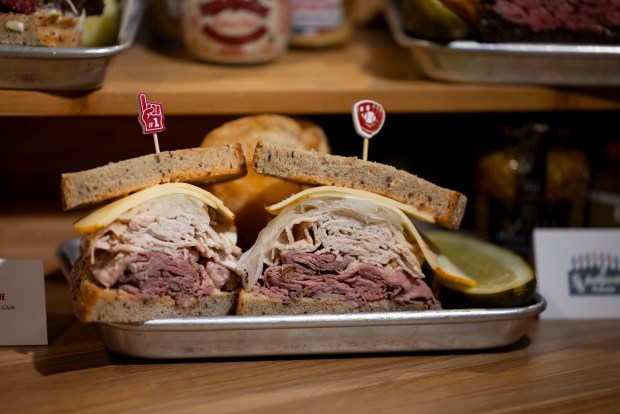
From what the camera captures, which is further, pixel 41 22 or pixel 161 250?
pixel 41 22

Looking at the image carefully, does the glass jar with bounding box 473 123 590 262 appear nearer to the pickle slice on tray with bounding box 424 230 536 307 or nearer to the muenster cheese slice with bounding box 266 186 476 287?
the pickle slice on tray with bounding box 424 230 536 307

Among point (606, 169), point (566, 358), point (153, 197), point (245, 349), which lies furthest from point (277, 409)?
point (606, 169)

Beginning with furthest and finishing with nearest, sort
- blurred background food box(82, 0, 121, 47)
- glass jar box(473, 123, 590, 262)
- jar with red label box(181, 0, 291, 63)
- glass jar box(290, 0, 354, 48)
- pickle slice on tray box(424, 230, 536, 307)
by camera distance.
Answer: glass jar box(290, 0, 354, 48) < glass jar box(473, 123, 590, 262) < jar with red label box(181, 0, 291, 63) < blurred background food box(82, 0, 121, 47) < pickle slice on tray box(424, 230, 536, 307)

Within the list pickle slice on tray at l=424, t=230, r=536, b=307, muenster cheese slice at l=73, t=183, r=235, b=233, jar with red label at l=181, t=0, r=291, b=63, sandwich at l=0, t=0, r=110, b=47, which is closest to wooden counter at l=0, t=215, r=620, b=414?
pickle slice on tray at l=424, t=230, r=536, b=307

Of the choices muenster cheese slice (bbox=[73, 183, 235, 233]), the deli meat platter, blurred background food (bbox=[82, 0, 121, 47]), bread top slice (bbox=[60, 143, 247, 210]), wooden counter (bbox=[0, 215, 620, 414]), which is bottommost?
wooden counter (bbox=[0, 215, 620, 414])

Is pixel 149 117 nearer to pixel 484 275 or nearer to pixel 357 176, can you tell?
pixel 357 176

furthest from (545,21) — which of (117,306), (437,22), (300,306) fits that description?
(117,306)
